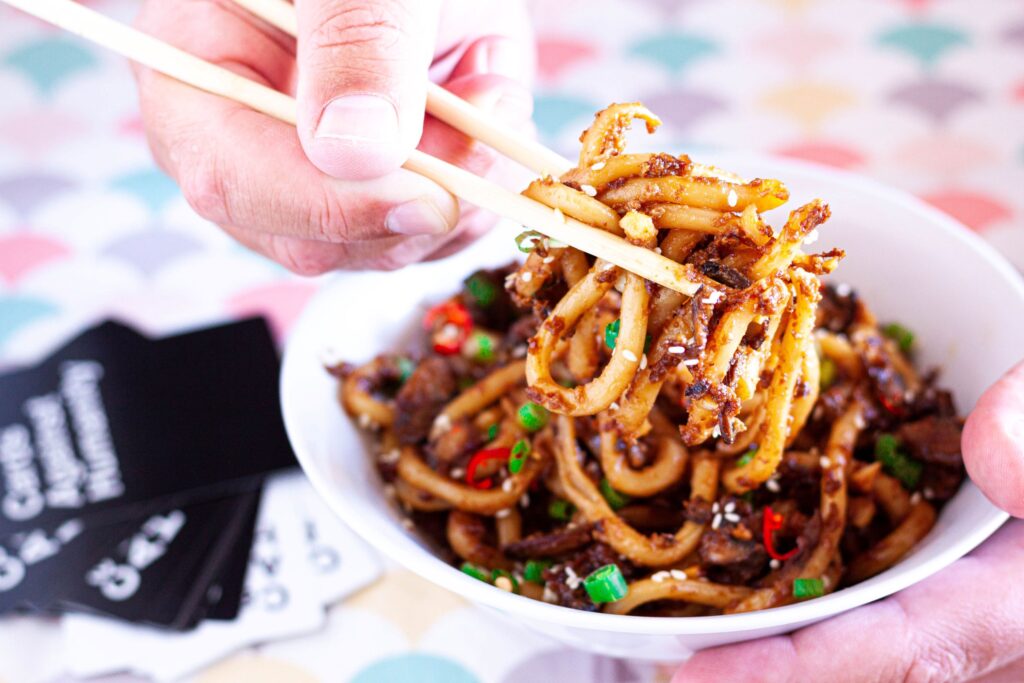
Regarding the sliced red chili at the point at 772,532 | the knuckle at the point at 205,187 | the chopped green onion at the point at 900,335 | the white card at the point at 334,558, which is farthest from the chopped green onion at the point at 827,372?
the knuckle at the point at 205,187

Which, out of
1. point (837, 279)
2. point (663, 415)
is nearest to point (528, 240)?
point (663, 415)

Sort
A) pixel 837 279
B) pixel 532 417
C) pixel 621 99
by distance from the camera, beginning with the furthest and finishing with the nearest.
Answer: pixel 621 99
pixel 837 279
pixel 532 417

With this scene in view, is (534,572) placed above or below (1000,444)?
below

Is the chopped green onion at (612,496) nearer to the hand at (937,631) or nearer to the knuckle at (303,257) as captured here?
the hand at (937,631)

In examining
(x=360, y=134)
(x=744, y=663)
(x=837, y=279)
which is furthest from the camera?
(x=837, y=279)

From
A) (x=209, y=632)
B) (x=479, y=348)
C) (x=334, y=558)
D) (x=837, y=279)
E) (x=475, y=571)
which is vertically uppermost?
(x=837, y=279)

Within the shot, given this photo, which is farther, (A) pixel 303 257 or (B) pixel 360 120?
(A) pixel 303 257

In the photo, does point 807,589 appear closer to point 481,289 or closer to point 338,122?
point 481,289
